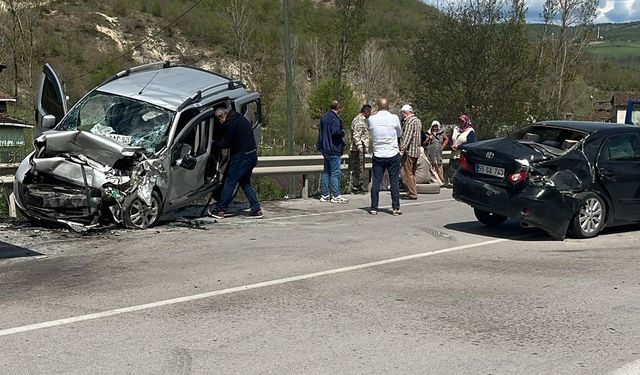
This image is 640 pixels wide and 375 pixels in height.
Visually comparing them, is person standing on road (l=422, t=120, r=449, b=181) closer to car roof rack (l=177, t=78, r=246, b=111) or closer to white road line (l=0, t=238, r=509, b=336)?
car roof rack (l=177, t=78, r=246, b=111)

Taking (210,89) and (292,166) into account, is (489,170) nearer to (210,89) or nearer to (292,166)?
(210,89)

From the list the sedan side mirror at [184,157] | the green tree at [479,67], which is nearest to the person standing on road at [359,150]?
the sedan side mirror at [184,157]

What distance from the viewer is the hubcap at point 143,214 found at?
970cm

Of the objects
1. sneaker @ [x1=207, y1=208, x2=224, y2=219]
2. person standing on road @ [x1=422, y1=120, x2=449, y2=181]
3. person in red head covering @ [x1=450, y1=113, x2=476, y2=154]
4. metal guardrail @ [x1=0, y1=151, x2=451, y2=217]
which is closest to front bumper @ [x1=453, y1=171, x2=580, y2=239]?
sneaker @ [x1=207, y1=208, x2=224, y2=219]

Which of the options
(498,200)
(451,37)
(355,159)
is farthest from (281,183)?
(451,37)

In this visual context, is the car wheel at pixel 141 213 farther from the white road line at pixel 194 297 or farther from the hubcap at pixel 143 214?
the white road line at pixel 194 297

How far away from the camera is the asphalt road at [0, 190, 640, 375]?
4.86 meters

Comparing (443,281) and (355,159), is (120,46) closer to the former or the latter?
(355,159)

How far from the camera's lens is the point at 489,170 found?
982 centimetres

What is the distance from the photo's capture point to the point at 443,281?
23.7ft

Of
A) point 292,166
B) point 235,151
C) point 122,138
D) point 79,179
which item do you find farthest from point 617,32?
point 79,179

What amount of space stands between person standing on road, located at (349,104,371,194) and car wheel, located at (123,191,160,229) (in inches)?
227

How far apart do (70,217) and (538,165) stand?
20.1 feet

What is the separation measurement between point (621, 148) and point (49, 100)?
836cm
